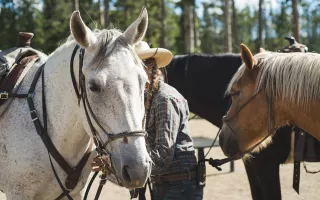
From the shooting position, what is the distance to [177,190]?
2.88 m

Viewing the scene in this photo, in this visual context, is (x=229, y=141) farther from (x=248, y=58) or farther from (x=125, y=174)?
(x=125, y=174)

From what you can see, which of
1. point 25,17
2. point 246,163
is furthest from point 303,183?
point 25,17

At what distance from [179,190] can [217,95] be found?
7.19ft

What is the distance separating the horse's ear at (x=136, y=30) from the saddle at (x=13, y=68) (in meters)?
1.04

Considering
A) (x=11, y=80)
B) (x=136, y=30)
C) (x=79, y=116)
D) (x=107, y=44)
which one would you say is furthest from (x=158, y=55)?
(x=11, y=80)

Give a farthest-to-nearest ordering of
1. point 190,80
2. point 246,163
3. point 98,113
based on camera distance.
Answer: point 190,80 < point 246,163 < point 98,113

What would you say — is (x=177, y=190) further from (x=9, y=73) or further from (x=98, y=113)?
(x=9, y=73)

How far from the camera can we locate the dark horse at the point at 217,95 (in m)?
4.07

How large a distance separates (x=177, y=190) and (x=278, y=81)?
A: 1066 mm

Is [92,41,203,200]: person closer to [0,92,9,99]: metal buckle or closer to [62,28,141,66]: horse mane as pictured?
[62,28,141,66]: horse mane

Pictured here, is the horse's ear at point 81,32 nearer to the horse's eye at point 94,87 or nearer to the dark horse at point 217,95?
the horse's eye at point 94,87

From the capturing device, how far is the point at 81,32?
2314 millimetres

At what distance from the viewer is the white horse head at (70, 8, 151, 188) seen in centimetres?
214

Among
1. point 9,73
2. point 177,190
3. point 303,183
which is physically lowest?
point 303,183
